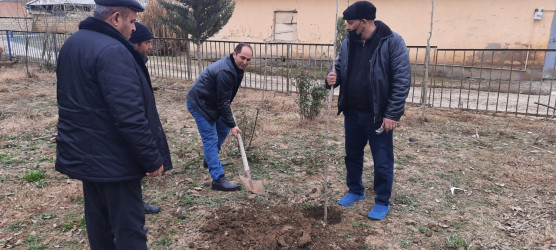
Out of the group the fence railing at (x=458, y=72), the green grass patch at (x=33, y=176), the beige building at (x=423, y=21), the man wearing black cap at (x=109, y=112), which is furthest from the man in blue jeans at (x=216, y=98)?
the beige building at (x=423, y=21)

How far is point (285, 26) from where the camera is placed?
14758 mm

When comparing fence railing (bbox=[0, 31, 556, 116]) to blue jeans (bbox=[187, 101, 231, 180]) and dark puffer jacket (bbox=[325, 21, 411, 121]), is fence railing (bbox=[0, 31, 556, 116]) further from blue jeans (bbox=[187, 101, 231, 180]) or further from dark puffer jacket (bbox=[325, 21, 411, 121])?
dark puffer jacket (bbox=[325, 21, 411, 121])

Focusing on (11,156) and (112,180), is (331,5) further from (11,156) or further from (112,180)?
(112,180)

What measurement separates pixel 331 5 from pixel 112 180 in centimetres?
1280

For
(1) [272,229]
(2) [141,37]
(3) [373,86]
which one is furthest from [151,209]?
(3) [373,86]

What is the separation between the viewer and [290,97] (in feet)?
28.9

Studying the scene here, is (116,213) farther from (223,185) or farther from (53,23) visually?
(53,23)

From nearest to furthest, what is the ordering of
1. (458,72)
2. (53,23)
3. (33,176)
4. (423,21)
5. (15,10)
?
1. (33,176)
2. (458,72)
3. (423,21)
4. (53,23)
5. (15,10)

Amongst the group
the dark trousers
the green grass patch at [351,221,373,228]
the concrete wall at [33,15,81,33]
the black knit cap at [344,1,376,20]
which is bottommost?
the green grass patch at [351,221,373,228]

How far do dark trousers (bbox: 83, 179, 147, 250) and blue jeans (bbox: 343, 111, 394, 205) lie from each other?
196cm

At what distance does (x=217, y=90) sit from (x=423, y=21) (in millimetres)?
10548

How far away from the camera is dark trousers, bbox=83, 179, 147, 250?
2.18 m

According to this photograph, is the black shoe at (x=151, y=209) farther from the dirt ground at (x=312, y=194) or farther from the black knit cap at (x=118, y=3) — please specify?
the black knit cap at (x=118, y=3)

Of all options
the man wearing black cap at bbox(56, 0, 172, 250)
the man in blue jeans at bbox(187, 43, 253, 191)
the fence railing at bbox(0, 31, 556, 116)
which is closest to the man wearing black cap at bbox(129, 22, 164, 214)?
the man in blue jeans at bbox(187, 43, 253, 191)
